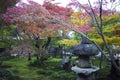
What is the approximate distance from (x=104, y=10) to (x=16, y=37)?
790 cm

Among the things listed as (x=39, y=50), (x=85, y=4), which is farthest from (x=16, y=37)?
(x=85, y=4)

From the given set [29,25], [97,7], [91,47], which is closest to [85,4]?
[97,7]

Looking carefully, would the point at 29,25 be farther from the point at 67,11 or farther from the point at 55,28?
the point at 67,11

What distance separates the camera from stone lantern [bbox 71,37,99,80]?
927 cm

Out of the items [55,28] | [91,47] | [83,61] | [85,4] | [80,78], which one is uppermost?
[85,4]

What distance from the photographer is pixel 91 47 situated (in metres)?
9.33

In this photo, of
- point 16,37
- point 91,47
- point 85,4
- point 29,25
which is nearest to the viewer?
point 91,47

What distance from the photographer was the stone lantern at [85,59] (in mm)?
9266

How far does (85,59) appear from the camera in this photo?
9.70m

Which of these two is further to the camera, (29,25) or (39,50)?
(39,50)

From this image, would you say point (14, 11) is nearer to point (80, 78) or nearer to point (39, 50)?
point (80, 78)

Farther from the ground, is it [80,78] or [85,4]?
[85,4]

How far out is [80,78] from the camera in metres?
9.82

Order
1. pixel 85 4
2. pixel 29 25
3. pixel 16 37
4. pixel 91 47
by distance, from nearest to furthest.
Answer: pixel 91 47 → pixel 85 4 → pixel 29 25 → pixel 16 37
